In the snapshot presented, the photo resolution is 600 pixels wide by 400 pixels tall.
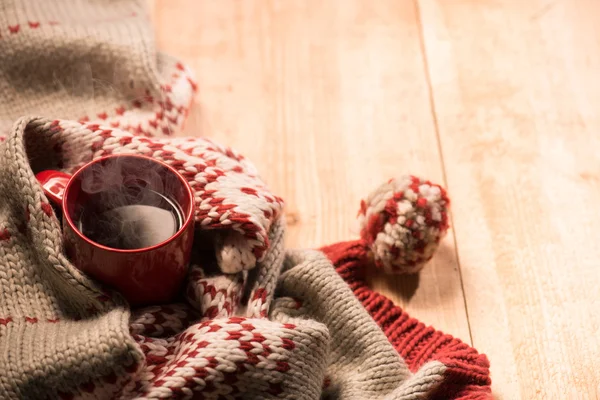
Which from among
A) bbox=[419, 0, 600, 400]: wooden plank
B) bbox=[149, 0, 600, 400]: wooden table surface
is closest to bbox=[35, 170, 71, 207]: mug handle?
bbox=[149, 0, 600, 400]: wooden table surface

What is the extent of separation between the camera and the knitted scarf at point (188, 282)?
595 mm

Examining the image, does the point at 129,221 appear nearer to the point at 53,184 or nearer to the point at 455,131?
the point at 53,184

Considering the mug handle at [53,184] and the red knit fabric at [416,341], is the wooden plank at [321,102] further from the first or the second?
the mug handle at [53,184]

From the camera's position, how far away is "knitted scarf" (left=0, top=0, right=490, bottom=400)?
0.60m

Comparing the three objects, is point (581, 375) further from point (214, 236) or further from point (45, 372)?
point (45, 372)

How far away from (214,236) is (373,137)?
31 centimetres

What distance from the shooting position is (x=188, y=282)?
0.68m

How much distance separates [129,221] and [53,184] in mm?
93

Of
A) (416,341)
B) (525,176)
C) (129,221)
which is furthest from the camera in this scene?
(525,176)

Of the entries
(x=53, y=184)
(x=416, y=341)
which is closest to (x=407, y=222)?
(x=416, y=341)

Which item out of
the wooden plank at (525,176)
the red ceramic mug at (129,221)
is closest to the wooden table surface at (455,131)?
the wooden plank at (525,176)

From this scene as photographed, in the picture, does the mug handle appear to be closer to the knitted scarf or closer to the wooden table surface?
the knitted scarf

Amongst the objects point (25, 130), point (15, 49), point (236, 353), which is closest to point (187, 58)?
point (15, 49)

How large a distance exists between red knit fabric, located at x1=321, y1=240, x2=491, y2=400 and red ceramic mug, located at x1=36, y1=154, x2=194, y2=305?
22 centimetres
